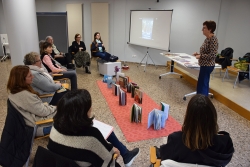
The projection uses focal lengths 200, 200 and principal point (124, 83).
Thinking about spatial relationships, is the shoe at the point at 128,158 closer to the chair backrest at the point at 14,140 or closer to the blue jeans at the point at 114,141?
the blue jeans at the point at 114,141

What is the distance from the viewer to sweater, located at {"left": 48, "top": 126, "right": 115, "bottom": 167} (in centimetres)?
112

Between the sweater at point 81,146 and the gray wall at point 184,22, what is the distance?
5097mm

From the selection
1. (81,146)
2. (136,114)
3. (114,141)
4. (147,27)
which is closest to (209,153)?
(81,146)

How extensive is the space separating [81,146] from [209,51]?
8.65ft

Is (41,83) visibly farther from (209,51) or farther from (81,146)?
(209,51)

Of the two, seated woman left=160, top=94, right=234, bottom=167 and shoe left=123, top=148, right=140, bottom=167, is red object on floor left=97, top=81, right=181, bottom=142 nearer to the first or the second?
shoe left=123, top=148, right=140, bottom=167

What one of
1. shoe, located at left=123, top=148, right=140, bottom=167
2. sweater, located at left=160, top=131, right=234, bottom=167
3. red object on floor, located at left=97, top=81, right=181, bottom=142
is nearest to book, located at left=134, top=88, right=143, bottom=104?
red object on floor, located at left=97, top=81, right=181, bottom=142

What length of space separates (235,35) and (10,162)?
18.7ft

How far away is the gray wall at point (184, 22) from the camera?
5223 millimetres

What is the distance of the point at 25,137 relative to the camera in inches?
68.9

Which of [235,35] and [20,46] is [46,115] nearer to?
[20,46]

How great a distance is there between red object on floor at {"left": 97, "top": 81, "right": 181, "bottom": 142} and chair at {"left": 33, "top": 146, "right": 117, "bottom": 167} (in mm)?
1508

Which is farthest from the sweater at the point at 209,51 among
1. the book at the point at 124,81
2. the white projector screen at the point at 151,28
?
the white projector screen at the point at 151,28

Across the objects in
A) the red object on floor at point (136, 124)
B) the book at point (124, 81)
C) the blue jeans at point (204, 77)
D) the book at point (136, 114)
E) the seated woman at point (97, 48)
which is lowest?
the red object on floor at point (136, 124)
